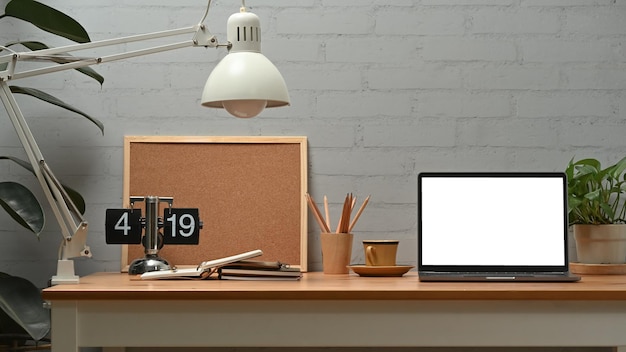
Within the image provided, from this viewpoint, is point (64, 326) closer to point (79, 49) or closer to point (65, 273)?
point (65, 273)

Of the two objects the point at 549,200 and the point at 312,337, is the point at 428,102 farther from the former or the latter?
the point at 312,337

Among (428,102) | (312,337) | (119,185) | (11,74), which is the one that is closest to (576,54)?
(428,102)

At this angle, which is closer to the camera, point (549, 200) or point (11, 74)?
point (11, 74)

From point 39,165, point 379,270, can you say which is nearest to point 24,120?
point 39,165

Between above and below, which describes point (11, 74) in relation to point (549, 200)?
above

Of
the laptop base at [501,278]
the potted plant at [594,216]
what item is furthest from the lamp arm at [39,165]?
the potted plant at [594,216]

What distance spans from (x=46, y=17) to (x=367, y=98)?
0.98 metres

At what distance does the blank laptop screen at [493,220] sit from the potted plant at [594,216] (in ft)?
0.58

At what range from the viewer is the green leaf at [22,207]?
6.98 ft

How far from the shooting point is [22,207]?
2162mm

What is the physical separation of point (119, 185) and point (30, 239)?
0.32 meters

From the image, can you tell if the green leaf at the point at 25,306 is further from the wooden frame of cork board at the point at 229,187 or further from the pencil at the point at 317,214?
the pencil at the point at 317,214

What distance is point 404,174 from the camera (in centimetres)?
258

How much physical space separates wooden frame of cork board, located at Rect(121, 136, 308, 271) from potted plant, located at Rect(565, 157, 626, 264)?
81cm
